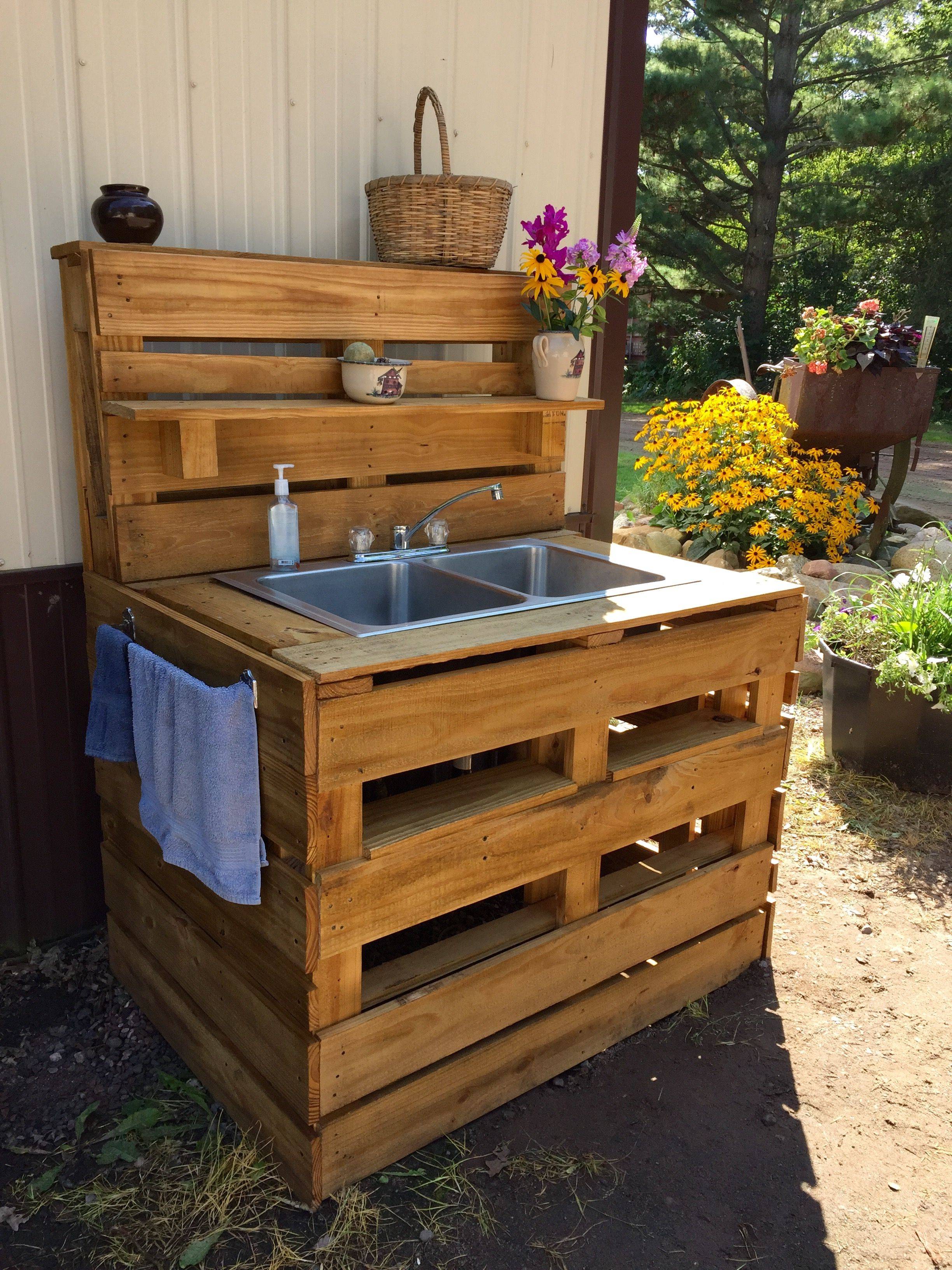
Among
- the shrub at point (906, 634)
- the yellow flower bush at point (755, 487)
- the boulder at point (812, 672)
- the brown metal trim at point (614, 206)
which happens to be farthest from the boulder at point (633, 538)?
the brown metal trim at point (614, 206)

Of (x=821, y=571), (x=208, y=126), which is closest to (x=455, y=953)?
(x=208, y=126)

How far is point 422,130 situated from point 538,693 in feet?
5.20

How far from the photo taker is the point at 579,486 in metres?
3.60

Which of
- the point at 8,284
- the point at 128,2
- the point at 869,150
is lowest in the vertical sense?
the point at 8,284

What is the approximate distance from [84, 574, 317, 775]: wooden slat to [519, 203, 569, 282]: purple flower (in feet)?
4.17

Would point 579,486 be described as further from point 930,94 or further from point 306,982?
point 930,94

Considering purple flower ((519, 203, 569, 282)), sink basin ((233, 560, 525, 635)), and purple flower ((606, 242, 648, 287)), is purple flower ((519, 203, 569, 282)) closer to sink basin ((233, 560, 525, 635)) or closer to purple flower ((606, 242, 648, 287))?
purple flower ((606, 242, 648, 287))

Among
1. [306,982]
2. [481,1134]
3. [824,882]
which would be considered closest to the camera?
[306,982]

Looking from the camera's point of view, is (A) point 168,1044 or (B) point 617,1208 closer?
(B) point 617,1208

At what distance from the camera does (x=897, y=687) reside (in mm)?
3709

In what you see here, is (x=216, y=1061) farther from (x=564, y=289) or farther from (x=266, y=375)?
(x=564, y=289)

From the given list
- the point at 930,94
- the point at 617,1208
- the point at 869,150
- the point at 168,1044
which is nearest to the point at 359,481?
the point at 168,1044

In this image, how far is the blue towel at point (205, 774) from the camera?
1896 mm

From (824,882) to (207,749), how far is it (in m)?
2.20
